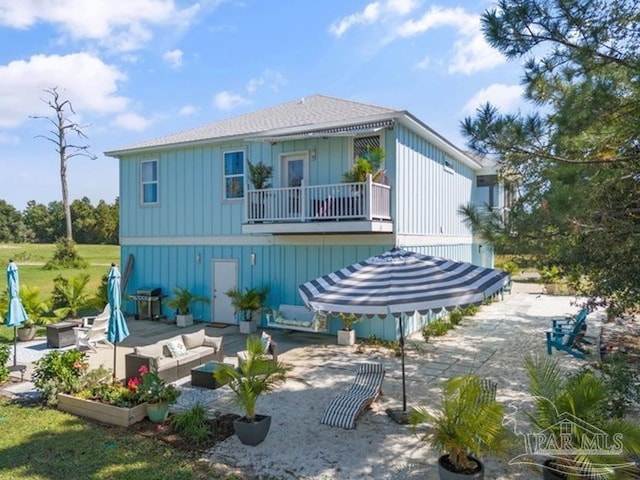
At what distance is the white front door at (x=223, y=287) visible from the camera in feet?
46.8

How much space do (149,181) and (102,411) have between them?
1124cm

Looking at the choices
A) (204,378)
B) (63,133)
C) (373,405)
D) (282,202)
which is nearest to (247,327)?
(282,202)

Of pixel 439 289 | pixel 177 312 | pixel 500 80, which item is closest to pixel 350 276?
pixel 439 289

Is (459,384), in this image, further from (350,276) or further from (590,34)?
(590,34)

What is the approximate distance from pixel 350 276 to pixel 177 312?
10.2m

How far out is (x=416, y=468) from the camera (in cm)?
501

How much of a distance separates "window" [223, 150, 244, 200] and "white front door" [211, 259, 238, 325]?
235 centimetres

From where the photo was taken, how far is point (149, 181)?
16016 millimetres

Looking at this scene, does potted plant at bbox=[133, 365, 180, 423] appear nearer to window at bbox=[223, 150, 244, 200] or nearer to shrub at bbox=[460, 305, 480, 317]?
window at bbox=[223, 150, 244, 200]

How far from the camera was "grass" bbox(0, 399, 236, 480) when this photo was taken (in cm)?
491

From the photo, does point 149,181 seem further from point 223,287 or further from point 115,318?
point 115,318

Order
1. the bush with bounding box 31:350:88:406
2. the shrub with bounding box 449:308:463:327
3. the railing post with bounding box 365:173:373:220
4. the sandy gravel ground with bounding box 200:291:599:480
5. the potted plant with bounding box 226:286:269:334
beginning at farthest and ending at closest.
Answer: the shrub with bounding box 449:308:463:327 < the potted plant with bounding box 226:286:269:334 < the railing post with bounding box 365:173:373:220 < the bush with bounding box 31:350:88:406 < the sandy gravel ground with bounding box 200:291:599:480

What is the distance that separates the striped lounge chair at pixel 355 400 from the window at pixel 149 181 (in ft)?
38.9

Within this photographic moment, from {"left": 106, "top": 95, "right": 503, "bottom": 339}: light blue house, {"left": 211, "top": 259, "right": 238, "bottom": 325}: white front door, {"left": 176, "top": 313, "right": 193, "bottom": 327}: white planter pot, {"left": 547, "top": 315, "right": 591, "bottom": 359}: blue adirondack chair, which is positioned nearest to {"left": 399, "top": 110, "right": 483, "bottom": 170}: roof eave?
{"left": 106, "top": 95, "right": 503, "bottom": 339}: light blue house
